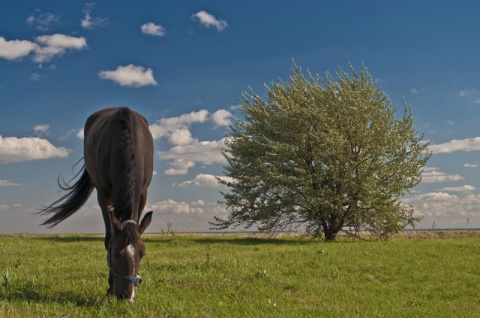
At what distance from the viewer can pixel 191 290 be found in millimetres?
10008

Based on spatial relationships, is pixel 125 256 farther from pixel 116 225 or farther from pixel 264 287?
pixel 264 287

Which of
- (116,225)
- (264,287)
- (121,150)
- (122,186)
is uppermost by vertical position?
(121,150)

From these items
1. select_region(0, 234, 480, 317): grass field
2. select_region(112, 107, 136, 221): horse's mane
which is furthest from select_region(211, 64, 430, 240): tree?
select_region(112, 107, 136, 221): horse's mane

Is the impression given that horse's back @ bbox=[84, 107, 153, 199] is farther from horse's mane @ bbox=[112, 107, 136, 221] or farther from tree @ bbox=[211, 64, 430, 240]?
tree @ bbox=[211, 64, 430, 240]

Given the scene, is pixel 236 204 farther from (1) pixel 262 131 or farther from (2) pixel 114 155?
(2) pixel 114 155

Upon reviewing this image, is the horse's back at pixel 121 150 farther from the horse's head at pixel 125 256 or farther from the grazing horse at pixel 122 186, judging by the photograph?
the horse's head at pixel 125 256

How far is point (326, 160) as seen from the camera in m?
29.1

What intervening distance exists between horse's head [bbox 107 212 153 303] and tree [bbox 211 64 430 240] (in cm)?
2116

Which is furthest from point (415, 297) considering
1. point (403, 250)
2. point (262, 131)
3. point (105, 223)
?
point (262, 131)

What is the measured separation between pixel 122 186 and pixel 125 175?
0.21 meters

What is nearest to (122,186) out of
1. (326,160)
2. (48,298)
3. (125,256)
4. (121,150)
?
(121,150)

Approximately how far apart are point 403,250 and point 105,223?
1439 cm

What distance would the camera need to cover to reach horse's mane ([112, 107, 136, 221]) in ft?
25.5

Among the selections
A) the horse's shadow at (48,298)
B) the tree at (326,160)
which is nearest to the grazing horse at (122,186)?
the horse's shadow at (48,298)
